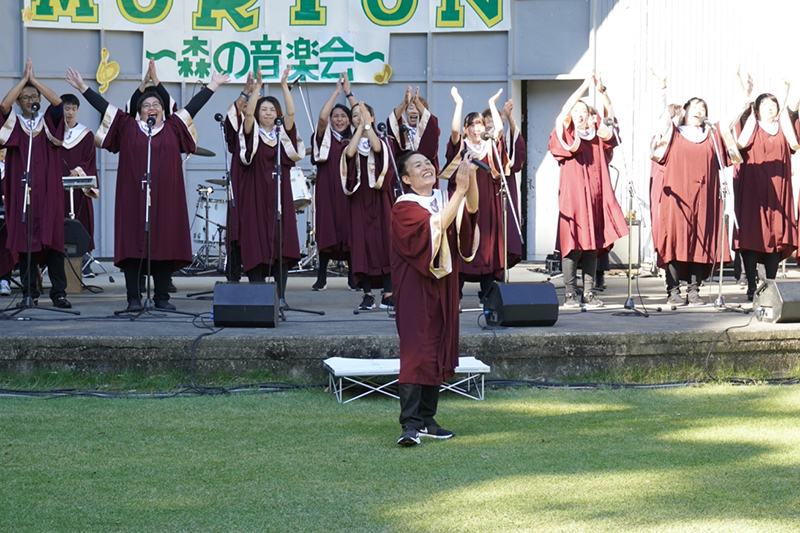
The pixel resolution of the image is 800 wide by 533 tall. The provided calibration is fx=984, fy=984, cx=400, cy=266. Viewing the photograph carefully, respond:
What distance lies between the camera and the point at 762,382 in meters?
6.07

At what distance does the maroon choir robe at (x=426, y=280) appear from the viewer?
442cm

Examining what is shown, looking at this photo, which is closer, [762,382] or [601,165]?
[762,382]

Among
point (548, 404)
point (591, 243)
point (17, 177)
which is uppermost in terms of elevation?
point (17, 177)

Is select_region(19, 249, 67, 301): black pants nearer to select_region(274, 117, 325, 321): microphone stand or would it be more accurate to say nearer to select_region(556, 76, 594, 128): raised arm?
select_region(274, 117, 325, 321): microphone stand

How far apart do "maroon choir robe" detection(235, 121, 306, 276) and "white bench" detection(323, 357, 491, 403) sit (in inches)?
80.4

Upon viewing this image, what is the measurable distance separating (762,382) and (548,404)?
1544 mm

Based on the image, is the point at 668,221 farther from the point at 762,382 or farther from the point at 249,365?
the point at 249,365

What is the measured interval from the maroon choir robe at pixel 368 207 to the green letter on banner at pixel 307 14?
19.1 ft

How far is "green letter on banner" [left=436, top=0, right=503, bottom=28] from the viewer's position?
1320 cm

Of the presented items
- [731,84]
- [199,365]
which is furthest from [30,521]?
[731,84]

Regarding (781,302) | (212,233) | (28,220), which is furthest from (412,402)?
(212,233)

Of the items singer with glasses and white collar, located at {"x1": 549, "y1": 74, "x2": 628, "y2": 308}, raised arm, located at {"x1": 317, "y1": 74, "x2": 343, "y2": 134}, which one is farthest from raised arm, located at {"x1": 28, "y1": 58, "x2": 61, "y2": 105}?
singer with glasses and white collar, located at {"x1": 549, "y1": 74, "x2": 628, "y2": 308}

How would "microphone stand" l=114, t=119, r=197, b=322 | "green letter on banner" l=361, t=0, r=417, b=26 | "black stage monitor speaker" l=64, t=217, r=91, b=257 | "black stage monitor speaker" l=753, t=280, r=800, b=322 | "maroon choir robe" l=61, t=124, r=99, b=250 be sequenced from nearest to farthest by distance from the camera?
"black stage monitor speaker" l=753, t=280, r=800, b=322 < "microphone stand" l=114, t=119, r=197, b=322 < "black stage monitor speaker" l=64, t=217, r=91, b=257 < "maroon choir robe" l=61, t=124, r=99, b=250 < "green letter on banner" l=361, t=0, r=417, b=26

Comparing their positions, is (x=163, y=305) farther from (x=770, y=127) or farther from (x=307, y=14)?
(x=307, y=14)
